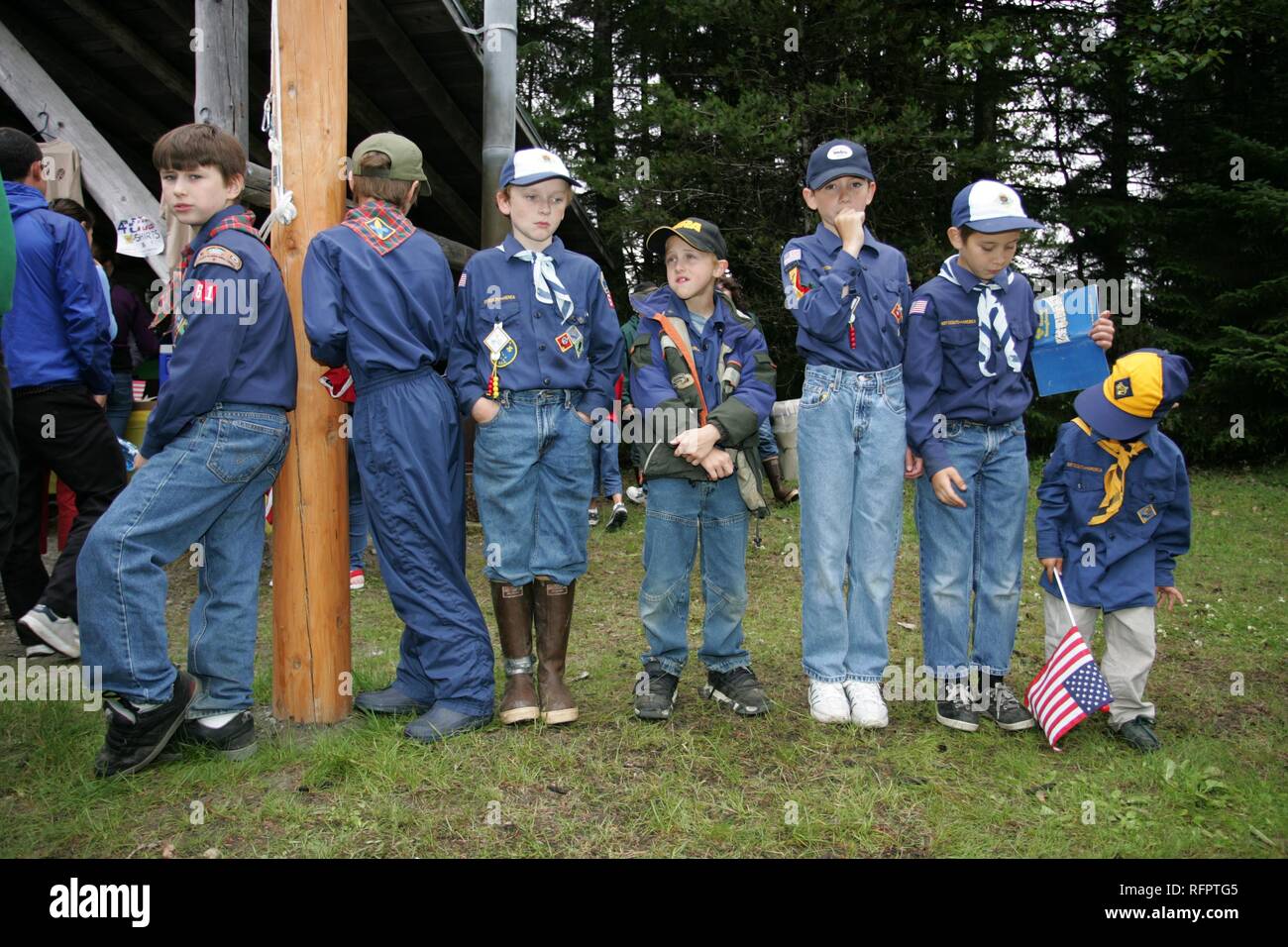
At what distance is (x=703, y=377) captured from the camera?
14.0ft

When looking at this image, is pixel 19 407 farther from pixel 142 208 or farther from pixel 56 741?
pixel 142 208

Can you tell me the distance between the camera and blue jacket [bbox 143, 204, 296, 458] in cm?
351

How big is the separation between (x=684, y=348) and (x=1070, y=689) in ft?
6.74

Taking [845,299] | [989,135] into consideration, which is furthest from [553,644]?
[989,135]

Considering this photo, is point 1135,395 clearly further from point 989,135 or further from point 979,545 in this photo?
point 989,135

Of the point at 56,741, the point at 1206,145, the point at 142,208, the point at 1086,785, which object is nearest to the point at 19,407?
the point at 56,741

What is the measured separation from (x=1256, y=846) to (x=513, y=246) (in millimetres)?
3366

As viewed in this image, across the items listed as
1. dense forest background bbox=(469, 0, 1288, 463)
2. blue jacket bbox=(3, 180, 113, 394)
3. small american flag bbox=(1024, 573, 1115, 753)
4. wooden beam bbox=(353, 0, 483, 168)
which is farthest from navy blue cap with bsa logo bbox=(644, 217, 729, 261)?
dense forest background bbox=(469, 0, 1288, 463)

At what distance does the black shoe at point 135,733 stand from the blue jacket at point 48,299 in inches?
83.7

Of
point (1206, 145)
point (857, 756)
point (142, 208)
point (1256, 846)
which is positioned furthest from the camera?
point (1206, 145)

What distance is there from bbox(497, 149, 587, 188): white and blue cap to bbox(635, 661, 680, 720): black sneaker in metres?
2.06

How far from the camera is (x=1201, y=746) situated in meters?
4.05

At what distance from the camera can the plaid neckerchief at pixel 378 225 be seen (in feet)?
12.7

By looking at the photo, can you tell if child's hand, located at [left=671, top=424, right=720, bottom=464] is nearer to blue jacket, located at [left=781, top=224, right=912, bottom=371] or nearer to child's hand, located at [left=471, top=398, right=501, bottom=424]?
blue jacket, located at [left=781, top=224, right=912, bottom=371]
